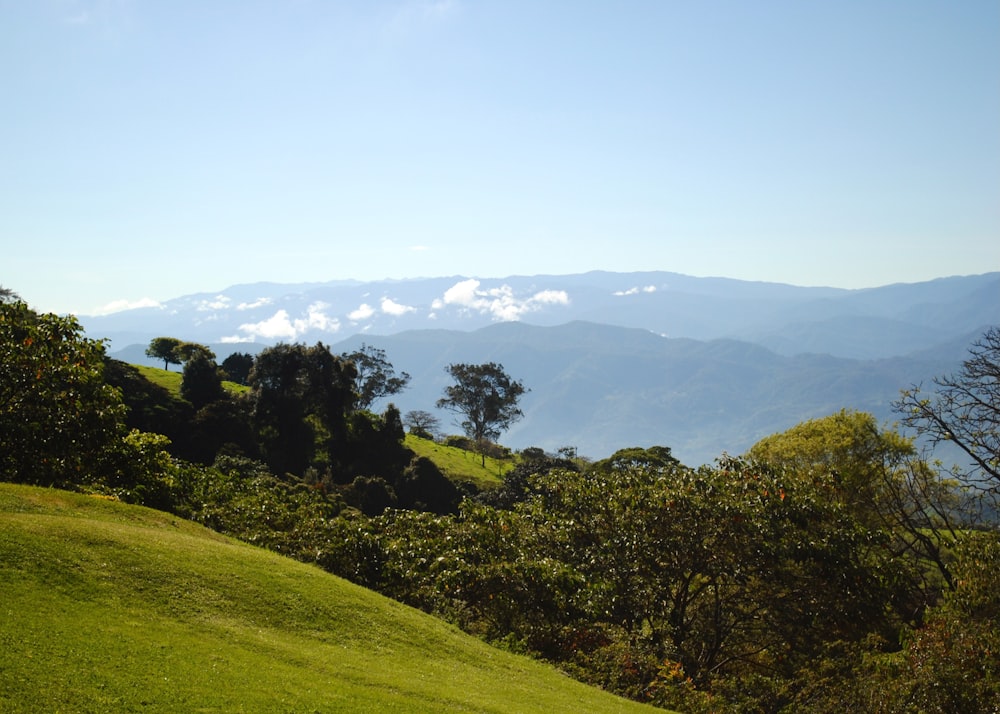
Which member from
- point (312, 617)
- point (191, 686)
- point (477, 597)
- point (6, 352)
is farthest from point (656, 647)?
point (6, 352)

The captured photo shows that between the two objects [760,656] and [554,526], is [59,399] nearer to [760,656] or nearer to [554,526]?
[554,526]

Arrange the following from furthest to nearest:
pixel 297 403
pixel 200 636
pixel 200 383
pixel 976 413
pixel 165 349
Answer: pixel 165 349, pixel 200 383, pixel 297 403, pixel 976 413, pixel 200 636

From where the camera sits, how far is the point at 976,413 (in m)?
19.4

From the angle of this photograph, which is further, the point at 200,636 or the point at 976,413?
the point at 976,413

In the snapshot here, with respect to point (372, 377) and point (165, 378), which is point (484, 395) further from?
point (165, 378)

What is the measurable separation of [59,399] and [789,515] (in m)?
23.6

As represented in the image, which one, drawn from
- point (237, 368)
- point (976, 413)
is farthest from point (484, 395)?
point (976, 413)

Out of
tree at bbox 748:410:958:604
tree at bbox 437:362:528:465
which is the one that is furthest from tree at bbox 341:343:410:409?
tree at bbox 748:410:958:604

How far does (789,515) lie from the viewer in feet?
71.2

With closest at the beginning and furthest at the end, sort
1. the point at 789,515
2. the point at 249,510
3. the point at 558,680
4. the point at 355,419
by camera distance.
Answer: the point at 558,680, the point at 789,515, the point at 249,510, the point at 355,419

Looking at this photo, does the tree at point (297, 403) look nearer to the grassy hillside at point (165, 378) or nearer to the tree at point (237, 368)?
the grassy hillside at point (165, 378)

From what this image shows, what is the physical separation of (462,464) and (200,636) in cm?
5678

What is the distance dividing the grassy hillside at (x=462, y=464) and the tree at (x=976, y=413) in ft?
140

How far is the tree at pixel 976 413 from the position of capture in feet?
60.3
